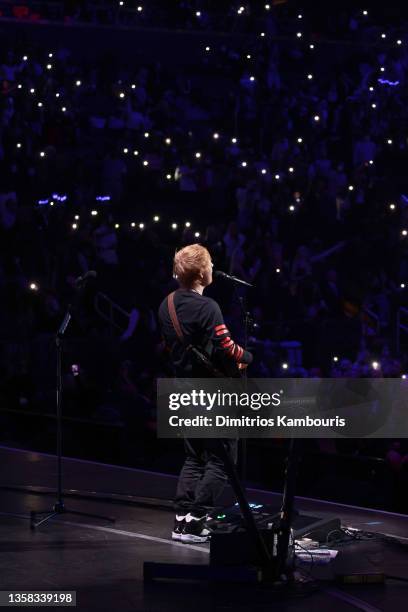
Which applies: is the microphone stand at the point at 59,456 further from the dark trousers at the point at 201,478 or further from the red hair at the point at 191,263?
the red hair at the point at 191,263

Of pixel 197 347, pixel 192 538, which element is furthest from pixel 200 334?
pixel 192 538

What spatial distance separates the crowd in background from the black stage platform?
225 cm

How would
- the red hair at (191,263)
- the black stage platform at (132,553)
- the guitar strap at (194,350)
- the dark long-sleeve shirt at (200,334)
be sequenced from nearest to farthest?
1. the black stage platform at (132,553)
2. the guitar strap at (194,350)
3. the dark long-sleeve shirt at (200,334)
4. the red hair at (191,263)

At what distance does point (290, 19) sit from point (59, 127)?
7.35 metres

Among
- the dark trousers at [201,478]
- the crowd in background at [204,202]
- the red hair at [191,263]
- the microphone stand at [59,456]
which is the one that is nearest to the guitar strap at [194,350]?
the red hair at [191,263]

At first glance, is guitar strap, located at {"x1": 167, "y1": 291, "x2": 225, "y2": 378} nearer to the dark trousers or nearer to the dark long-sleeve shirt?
the dark long-sleeve shirt

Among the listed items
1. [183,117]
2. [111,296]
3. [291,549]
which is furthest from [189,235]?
[291,549]

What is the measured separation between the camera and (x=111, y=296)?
43.9 ft

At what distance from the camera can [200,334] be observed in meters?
6.27

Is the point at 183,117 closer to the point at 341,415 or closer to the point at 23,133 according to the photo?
the point at 23,133

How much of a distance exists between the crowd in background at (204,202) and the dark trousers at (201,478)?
11.7ft

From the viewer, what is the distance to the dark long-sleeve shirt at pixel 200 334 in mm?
Result: 6203

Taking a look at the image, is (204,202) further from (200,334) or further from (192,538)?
(192,538)

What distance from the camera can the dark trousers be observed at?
6.33 metres
